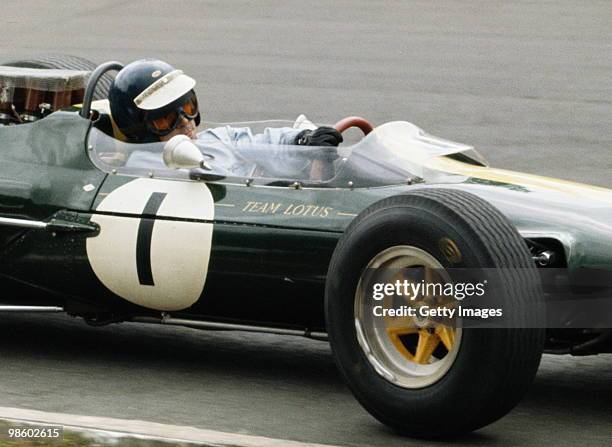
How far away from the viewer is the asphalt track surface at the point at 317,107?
5828 mm

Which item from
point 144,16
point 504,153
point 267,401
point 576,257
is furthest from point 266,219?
point 144,16

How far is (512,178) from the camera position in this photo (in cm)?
Result: 631

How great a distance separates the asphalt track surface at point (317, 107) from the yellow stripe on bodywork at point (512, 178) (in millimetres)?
766

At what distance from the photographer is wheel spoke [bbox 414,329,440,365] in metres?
5.40

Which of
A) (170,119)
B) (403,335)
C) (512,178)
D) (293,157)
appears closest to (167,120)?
(170,119)

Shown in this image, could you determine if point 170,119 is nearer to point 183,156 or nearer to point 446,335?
point 183,156

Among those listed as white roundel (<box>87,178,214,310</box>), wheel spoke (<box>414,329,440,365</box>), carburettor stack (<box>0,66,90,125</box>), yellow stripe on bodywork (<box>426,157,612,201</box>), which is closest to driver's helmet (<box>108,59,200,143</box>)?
white roundel (<box>87,178,214,310</box>)

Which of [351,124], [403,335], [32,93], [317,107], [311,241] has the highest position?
[351,124]

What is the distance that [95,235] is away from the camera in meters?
6.33

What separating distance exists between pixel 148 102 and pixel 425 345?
6.59ft

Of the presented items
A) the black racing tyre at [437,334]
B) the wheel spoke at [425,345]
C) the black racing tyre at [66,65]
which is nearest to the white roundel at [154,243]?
the black racing tyre at [437,334]

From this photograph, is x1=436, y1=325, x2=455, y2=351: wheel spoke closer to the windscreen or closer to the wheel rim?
the wheel rim

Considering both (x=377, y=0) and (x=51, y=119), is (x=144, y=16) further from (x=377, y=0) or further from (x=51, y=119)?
(x=51, y=119)

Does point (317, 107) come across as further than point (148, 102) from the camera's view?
Yes
